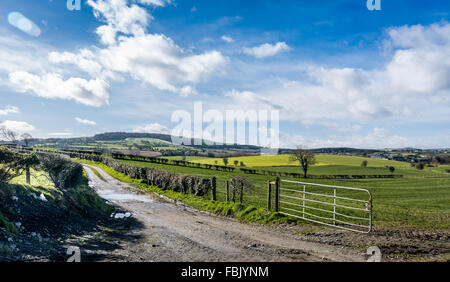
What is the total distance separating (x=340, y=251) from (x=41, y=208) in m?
9.14

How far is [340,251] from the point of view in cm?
726

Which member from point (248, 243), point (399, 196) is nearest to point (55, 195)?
point (248, 243)

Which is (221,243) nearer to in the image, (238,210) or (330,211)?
(238,210)

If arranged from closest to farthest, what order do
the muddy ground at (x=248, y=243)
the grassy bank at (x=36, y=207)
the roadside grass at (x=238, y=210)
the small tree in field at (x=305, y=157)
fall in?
the muddy ground at (x=248, y=243) → the grassy bank at (x=36, y=207) → the roadside grass at (x=238, y=210) → the small tree in field at (x=305, y=157)

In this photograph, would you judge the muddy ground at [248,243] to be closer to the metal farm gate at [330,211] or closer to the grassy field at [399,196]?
the metal farm gate at [330,211]

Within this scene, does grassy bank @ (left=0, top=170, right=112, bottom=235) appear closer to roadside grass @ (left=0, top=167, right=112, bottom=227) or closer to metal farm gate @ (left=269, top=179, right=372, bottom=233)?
roadside grass @ (left=0, top=167, right=112, bottom=227)

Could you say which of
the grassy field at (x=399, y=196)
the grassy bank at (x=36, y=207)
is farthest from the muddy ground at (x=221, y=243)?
the grassy field at (x=399, y=196)

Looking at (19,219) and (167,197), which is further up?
(19,219)

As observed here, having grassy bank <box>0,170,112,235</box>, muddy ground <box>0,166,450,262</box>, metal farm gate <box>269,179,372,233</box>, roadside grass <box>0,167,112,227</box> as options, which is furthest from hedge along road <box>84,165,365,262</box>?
roadside grass <box>0,167,112,227</box>

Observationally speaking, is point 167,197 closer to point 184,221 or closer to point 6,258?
point 184,221

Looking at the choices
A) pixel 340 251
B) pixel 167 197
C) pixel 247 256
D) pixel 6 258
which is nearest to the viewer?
pixel 6 258

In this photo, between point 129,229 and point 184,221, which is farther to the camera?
point 184,221
